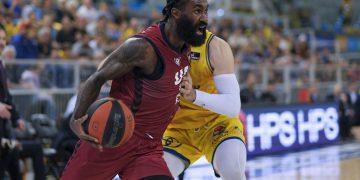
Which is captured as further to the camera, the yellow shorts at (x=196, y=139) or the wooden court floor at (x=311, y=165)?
the wooden court floor at (x=311, y=165)

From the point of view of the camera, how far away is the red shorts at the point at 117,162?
4324 mm

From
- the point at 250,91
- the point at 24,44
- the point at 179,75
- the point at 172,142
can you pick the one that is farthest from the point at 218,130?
the point at 250,91

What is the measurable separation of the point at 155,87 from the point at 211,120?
135 cm

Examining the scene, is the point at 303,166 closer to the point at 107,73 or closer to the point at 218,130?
the point at 218,130

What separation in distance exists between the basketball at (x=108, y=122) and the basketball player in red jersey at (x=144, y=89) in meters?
0.05

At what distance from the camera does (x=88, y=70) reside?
1180cm

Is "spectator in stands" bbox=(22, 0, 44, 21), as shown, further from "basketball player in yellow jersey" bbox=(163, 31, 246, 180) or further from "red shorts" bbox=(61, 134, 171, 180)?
Answer: "red shorts" bbox=(61, 134, 171, 180)

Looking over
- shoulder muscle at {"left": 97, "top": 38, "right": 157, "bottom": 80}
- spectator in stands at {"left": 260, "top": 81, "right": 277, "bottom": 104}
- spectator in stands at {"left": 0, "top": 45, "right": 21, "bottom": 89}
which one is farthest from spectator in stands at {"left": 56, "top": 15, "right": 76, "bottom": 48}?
shoulder muscle at {"left": 97, "top": 38, "right": 157, "bottom": 80}

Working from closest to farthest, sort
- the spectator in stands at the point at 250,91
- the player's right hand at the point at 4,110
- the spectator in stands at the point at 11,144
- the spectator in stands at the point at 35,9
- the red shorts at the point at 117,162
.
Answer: the red shorts at the point at 117,162 → the player's right hand at the point at 4,110 → the spectator in stands at the point at 11,144 → the spectator in stands at the point at 35,9 → the spectator in stands at the point at 250,91

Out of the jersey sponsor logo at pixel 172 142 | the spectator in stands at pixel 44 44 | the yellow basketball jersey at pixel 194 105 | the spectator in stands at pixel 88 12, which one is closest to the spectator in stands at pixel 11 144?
the jersey sponsor logo at pixel 172 142

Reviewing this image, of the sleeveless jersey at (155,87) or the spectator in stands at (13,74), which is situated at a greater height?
the sleeveless jersey at (155,87)

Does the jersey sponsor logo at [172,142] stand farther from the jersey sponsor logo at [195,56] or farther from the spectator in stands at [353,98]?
the spectator in stands at [353,98]

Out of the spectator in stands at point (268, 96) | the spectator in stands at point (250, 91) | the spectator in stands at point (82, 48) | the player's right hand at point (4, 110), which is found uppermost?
the player's right hand at point (4, 110)

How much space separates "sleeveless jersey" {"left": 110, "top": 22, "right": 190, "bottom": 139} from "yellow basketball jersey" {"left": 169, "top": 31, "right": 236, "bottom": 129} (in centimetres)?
77
